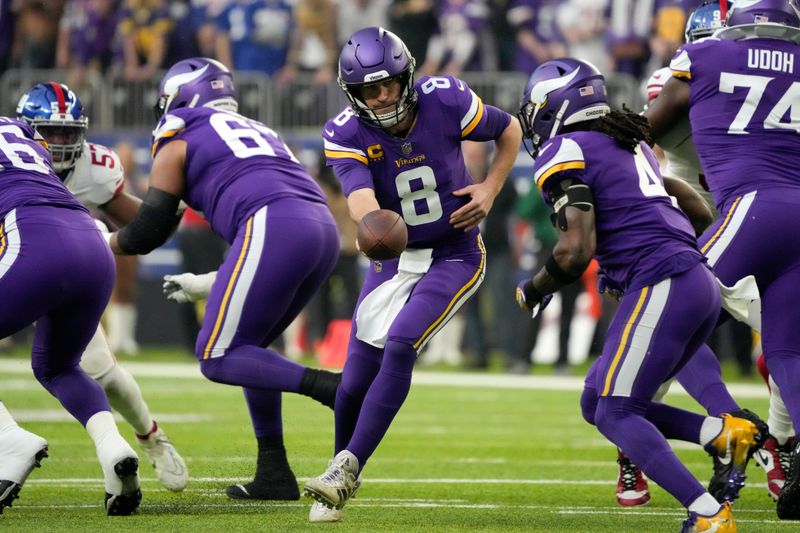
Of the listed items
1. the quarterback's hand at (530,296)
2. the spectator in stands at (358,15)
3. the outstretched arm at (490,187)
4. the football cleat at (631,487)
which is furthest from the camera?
the spectator in stands at (358,15)

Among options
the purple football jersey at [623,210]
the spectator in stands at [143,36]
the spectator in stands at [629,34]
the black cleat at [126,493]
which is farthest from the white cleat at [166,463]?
the spectator in stands at [143,36]

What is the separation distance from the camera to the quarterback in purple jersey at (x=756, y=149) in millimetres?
5273

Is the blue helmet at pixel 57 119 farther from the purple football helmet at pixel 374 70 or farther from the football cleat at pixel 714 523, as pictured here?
the football cleat at pixel 714 523

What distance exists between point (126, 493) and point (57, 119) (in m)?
1.76

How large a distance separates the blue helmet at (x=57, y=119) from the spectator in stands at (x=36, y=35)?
1023 cm

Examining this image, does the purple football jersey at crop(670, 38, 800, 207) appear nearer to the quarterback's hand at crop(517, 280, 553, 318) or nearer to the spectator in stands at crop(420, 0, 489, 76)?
the quarterback's hand at crop(517, 280, 553, 318)

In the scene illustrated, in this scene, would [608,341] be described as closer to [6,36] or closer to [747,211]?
[747,211]

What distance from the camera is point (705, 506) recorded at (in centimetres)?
445

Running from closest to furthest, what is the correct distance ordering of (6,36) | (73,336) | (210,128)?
(73,336) → (210,128) → (6,36)

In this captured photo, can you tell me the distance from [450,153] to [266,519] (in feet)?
5.25

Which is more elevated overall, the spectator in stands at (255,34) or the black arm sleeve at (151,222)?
the black arm sleeve at (151,222)

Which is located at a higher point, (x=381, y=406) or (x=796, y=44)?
(x=796, y=44)

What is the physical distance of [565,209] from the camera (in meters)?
4.73

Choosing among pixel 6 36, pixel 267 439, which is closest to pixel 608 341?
pixel 267 439
